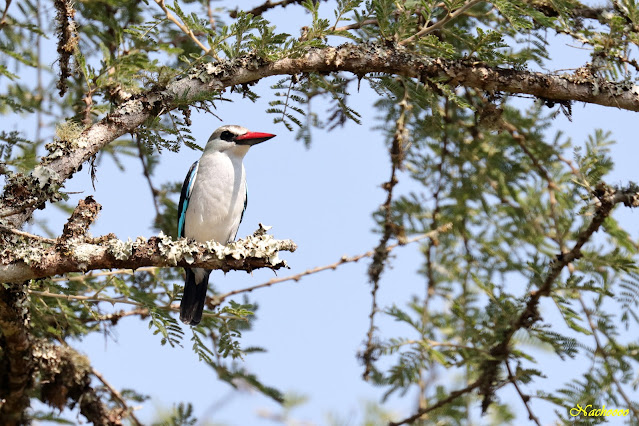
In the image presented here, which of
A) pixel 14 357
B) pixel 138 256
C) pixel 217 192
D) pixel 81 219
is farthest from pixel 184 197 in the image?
A: pixel 138 256

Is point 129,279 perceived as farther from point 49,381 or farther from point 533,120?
point 533,120

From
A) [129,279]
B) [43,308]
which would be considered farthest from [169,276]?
[43,308]

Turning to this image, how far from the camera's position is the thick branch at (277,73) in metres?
3.24

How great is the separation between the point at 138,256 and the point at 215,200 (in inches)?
85.9

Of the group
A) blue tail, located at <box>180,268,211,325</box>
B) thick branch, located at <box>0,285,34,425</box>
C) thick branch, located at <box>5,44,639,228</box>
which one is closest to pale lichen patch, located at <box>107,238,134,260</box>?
thick branch, located at <box>5,44,639,228</box>

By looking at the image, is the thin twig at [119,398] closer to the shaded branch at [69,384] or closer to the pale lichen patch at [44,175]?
the shaded branch at [69,384]

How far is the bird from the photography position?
5.34 metres

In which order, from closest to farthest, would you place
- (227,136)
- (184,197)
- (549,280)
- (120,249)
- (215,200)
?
(120,249)
(549,280)
(215,200)
(184,197)
(227,136)

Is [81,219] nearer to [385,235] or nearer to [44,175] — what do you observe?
[44,175]

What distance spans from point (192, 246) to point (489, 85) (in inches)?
67.9

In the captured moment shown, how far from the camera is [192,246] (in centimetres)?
326

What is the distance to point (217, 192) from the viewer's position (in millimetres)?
5363
